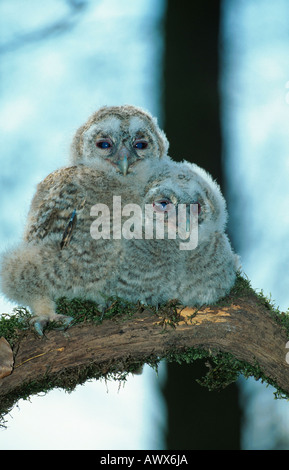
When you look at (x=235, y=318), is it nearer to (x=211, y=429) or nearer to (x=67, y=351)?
(x=67, y=351)

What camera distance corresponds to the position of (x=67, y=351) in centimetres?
303

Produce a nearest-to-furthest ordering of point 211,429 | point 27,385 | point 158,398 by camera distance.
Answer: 1. point 27,385
2. point 211,429
3. point 158,398

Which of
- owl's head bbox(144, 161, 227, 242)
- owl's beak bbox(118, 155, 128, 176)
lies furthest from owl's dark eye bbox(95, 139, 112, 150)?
owl's head bbox(144, 161, 227, 242)

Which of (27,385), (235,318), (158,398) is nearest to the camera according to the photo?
(27,385)

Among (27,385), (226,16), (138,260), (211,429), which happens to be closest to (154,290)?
(138,260)

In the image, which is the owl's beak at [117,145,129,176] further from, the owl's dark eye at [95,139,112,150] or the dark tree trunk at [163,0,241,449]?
the dark tree trunk at [163,0,241,449]

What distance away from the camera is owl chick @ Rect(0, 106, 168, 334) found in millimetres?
3219

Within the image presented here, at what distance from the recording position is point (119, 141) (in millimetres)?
3480

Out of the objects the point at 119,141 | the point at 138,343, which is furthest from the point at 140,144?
the point at 138,343

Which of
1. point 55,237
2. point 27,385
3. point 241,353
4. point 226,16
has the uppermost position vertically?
point 226,16

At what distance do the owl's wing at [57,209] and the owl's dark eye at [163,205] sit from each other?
43 cm

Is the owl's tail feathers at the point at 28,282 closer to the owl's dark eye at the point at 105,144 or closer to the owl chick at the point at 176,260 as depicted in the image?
the owl chick at the point at 176,260

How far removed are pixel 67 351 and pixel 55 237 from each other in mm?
652

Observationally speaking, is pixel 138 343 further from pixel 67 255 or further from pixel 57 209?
pixel 57 209
